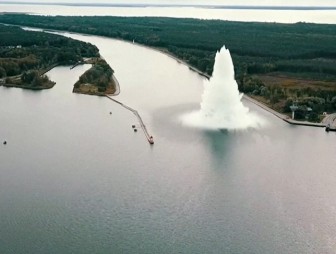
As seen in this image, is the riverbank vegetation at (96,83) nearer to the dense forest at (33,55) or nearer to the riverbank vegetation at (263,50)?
the dense forest at (33,55)

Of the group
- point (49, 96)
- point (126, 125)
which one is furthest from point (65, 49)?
point (126, 125)

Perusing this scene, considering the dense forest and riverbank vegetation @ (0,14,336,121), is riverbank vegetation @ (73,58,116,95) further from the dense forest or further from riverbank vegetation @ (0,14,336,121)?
riverbank vegetation @ (0,14,336,121)

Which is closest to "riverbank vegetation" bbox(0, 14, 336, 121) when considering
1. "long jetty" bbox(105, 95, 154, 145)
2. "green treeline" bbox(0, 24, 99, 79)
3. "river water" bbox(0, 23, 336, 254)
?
"river water" bbox(0, 23, 336, 254)

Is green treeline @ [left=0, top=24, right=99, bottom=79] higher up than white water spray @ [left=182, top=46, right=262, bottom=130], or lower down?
lower down

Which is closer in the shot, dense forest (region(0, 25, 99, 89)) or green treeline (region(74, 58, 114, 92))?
green treeline (region(74, 58, 114, 92))

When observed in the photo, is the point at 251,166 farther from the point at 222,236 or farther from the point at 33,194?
the point at 33,194
